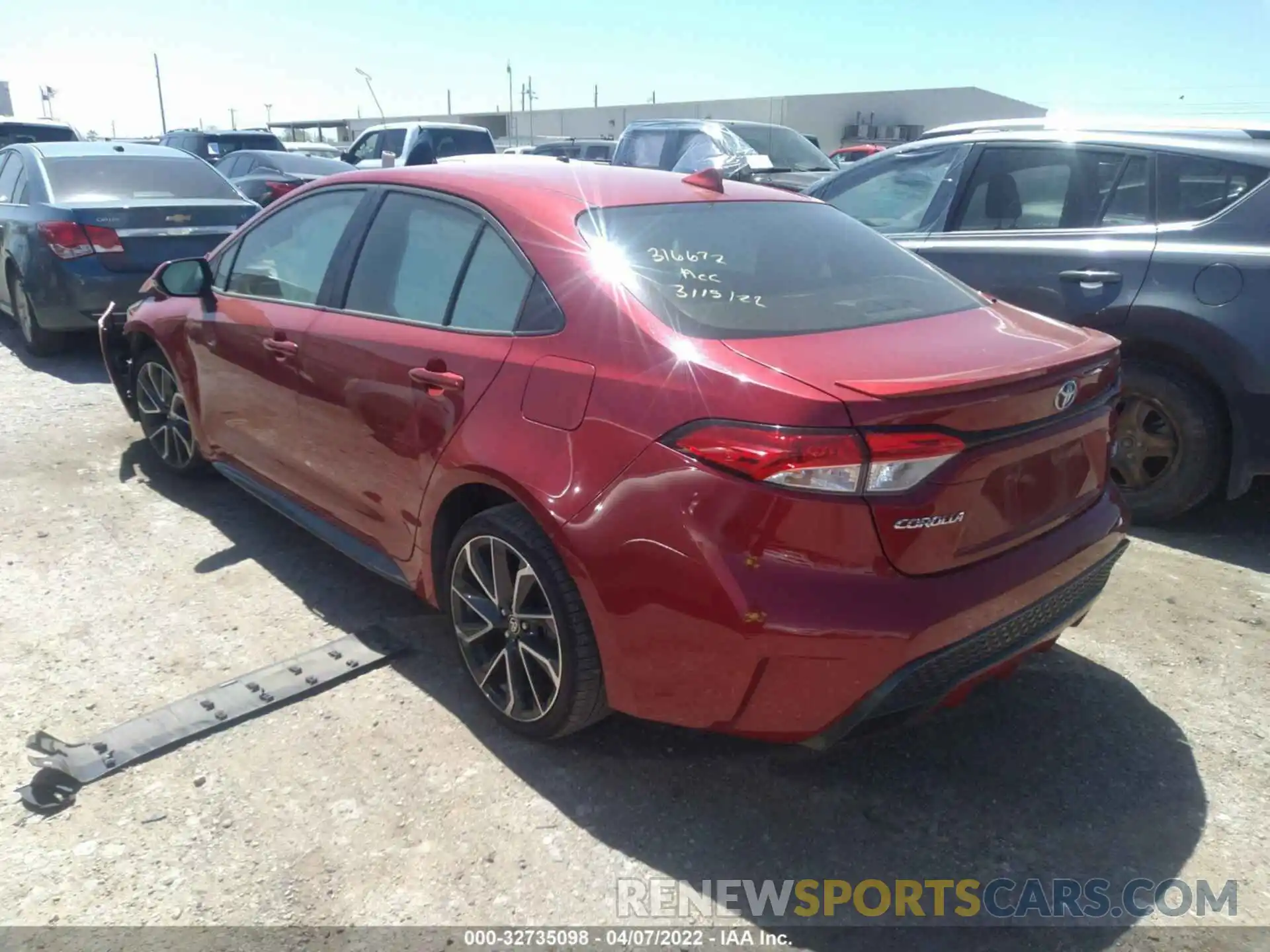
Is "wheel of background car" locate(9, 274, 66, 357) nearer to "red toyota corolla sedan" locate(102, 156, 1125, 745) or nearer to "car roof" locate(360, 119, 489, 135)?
"red toyota corolla sedan" locate(102, 156, 1125, 745)

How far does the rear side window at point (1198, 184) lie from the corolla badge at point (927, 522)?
2.89m

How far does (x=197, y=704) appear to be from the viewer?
Result: 2986 mm

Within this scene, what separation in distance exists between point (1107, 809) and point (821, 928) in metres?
0.92

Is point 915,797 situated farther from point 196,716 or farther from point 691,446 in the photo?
point 196,716

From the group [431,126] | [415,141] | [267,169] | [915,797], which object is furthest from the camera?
[431,126]

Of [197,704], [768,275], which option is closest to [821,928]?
[768,275]

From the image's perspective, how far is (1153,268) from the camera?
13.9 feet

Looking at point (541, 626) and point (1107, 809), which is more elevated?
point (541, 626)

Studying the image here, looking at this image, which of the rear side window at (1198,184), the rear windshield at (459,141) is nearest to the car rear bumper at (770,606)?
the rear side window at (1198,184)

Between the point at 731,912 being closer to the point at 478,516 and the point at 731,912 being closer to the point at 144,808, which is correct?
the point at 478,516

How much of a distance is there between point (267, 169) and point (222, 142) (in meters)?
3.61

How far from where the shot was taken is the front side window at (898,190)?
5.18m

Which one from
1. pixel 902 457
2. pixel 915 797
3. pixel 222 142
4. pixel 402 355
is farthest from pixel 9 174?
pixel 222 142

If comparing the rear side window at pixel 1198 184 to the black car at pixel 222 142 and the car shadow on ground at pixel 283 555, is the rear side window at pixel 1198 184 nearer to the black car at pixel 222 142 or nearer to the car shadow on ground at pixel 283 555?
the car shadow on ground at pixel 283 555
